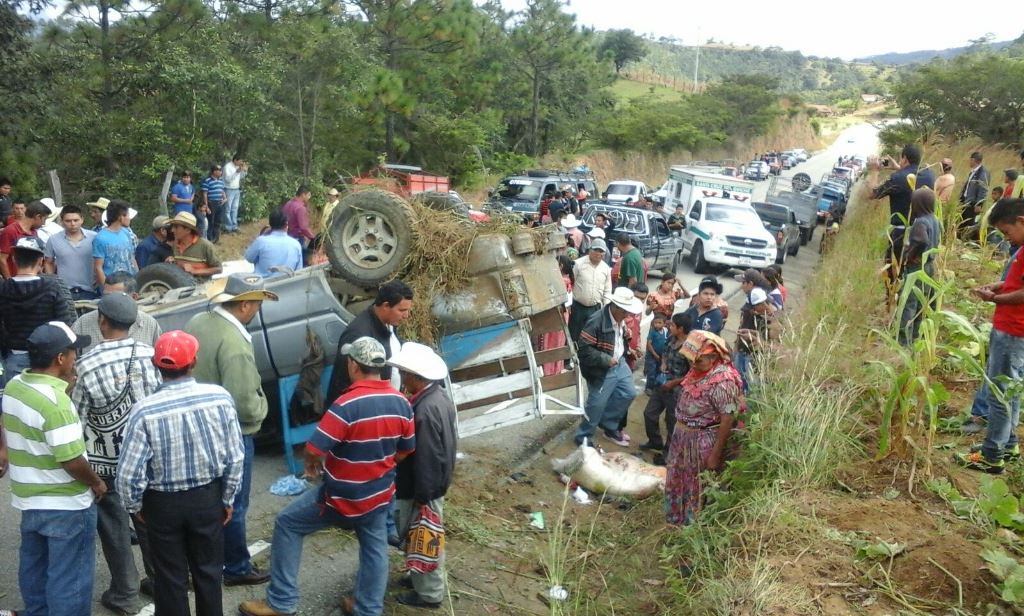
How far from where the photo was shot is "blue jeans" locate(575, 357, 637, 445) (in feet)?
25.1

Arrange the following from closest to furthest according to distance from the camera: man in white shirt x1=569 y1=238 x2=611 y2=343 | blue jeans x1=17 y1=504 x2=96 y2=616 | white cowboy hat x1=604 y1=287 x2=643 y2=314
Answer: blue jeans x1=17 y1=504 x2=96 y2=616 < white cowboy hat x1=604 y1=287 x2=643 y2=314 < man in white shirt x1=569 y1=238 x2=611 y2=343

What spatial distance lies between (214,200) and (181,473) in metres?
13.3

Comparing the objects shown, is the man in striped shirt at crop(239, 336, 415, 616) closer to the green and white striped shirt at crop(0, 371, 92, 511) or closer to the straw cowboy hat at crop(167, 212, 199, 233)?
the green and white striped shirt at crop(0, 371, 92, 511)

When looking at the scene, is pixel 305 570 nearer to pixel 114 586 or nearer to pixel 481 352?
pixel 114 586

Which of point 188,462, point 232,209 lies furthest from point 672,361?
point 232,209

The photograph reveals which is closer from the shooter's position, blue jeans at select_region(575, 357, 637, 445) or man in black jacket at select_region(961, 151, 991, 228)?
blue jeans at select_region(575, 357, 637, 445)

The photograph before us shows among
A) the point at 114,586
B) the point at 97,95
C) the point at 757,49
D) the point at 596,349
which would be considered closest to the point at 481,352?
the point at 596,349

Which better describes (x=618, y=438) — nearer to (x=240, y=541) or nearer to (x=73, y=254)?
(x=240, y=541)

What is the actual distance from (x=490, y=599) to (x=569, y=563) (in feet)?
2.08

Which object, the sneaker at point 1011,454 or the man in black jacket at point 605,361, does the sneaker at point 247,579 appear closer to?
the man in black jacket at point 605,361

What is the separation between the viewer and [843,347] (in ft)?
→ 23.4

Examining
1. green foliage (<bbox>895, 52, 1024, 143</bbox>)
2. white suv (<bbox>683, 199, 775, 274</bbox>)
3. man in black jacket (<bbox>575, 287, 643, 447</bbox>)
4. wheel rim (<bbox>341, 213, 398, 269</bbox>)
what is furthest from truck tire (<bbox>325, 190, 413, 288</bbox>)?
green foliage (<bbox>895, 52, 1024, 143</bbox>)

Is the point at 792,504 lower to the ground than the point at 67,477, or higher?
lower

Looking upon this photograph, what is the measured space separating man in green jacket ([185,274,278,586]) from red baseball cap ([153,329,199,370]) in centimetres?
94
